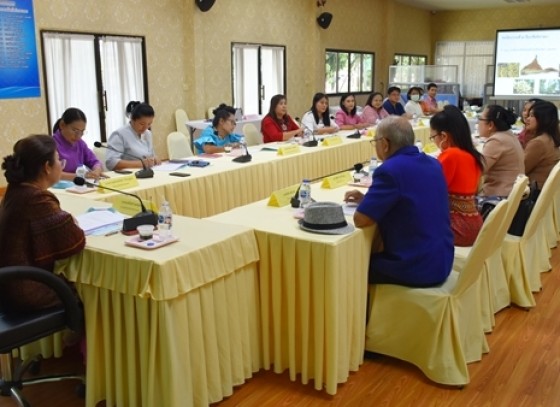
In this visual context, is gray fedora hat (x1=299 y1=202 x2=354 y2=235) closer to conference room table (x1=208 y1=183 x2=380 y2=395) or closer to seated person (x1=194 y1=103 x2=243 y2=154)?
conference room table (x1=208 y1=183 x2=380 y2=395)

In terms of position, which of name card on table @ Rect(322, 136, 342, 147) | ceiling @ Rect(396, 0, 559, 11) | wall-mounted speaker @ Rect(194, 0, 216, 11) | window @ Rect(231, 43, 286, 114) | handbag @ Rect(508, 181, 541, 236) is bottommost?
handbag @ Rect(508, 181, 541, 236)

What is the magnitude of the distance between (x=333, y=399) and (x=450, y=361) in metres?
0.55

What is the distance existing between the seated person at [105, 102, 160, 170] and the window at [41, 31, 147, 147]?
Answer: 2934 mm

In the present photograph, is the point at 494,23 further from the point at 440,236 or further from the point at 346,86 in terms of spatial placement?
the point at 440,236

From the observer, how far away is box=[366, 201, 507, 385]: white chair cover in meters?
2.51

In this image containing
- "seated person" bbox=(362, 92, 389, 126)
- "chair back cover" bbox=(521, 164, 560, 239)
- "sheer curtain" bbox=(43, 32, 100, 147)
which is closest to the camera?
"chair back cover" bbox=(521, 164, 560, 239)

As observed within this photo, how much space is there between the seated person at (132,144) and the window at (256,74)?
5194mm

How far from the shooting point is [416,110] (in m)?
8.96

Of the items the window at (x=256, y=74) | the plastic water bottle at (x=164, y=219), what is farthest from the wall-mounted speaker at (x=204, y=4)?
the plastic water bottle at (x=164, y=219)

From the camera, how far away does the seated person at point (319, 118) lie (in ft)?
20.4

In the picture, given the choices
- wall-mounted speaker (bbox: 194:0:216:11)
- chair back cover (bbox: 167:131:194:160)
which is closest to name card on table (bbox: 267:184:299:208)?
chair back cover (bbox: 167:131:194:160)

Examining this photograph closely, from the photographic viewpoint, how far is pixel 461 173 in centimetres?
297

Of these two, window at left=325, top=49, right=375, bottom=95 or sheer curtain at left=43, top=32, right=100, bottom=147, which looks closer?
sheer curtain at left=43, top=32, right=100, bottom=147

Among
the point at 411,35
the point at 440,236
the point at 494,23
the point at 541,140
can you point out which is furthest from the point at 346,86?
the point at 440,236
